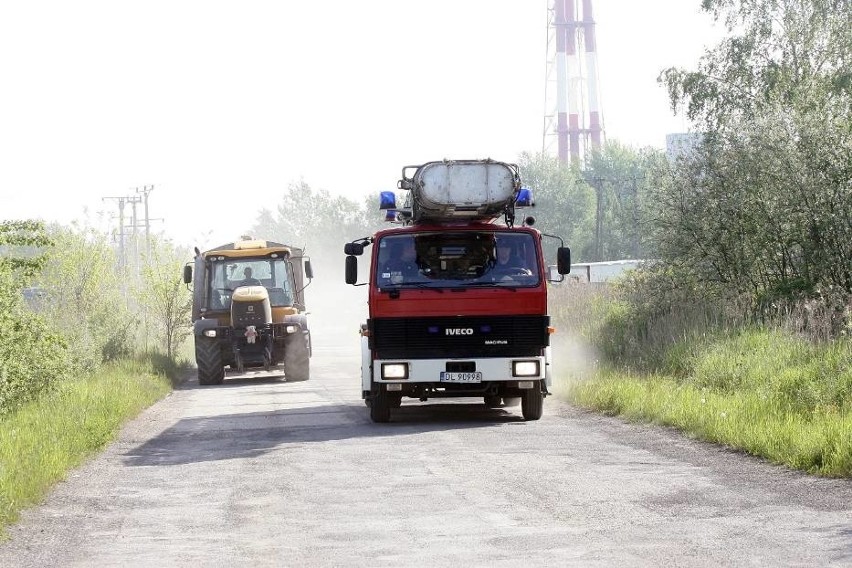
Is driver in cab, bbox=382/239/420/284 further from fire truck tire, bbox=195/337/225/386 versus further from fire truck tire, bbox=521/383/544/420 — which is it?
fire truck tire, bbox=195/337/225/386

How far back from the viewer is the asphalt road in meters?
8.62

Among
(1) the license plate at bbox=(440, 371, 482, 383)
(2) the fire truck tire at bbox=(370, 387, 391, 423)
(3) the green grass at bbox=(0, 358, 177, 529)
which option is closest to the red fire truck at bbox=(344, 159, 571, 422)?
(1) the license plate at bbox=(440, 371, 482, 383)

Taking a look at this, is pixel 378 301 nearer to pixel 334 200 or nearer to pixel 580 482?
pixel 580 482

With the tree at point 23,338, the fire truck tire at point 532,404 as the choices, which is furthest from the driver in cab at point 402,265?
the tree at point 23,338

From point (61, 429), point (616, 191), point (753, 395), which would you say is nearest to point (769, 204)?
point (753, 395)

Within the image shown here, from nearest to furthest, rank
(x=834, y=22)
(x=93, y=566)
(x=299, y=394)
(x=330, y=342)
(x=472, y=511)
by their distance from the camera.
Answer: (x=93, y=566), (x=472, y=511), (x=299, y=394), (x=834, y=22), (x=330, y=342)

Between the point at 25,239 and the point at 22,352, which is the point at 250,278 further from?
the point at 22,352

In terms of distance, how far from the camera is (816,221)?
2559cm

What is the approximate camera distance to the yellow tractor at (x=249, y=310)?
94.2 ft

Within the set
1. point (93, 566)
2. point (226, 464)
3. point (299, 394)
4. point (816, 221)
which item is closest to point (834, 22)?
point (816, 221)

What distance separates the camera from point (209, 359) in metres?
28.4

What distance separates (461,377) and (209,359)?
12642 millimetres

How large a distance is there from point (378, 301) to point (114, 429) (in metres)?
3.92

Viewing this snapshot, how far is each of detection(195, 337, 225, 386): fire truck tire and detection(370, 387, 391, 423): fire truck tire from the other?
36.4ft
